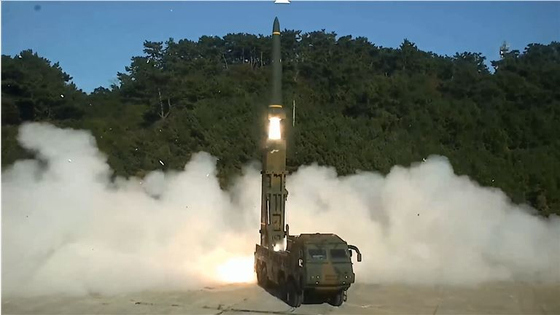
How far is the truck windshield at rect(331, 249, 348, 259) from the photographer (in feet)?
54.6

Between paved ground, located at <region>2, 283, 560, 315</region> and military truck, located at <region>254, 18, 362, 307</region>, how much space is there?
16.8 inches

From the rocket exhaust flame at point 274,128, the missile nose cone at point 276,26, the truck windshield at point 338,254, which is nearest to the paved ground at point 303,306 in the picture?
the truck windshield at point 338,254

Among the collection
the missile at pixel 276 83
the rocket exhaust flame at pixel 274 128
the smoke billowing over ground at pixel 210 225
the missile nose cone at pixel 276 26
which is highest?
the missile nose cone at pixel 276 26

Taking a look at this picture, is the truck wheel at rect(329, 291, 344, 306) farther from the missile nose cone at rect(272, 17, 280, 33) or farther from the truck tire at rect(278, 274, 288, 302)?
the missile nose cone at rect(272, 17, 280, 33)

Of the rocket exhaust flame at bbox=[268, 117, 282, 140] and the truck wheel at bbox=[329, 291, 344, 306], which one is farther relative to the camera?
the rocket exhaust flame at bbox=[268, 117, 282, 140]

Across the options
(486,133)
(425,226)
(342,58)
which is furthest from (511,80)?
(425,226)

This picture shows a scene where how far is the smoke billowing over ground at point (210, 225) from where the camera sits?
19531 millimetres

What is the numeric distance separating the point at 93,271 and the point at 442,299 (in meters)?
9.30

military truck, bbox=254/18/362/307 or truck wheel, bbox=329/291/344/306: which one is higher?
military truck, bbox=254/18/362/307

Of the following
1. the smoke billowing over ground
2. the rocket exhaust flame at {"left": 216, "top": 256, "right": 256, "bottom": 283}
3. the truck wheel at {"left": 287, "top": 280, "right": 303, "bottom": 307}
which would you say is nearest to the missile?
the smoke billowing over ground

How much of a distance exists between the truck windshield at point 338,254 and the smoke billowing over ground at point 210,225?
4.52 metres

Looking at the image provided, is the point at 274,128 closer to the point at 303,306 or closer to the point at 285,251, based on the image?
the point at 285,251

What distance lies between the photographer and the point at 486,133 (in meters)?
37.5

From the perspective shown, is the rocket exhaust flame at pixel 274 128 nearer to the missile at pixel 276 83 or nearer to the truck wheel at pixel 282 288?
the missile at pixel 276 83
